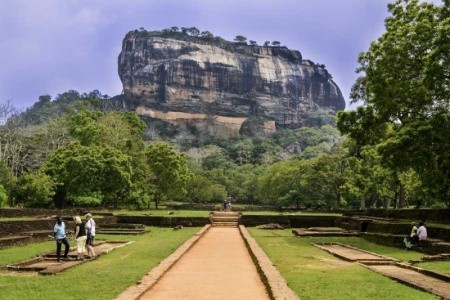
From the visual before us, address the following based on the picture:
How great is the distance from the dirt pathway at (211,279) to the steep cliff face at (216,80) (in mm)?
142228

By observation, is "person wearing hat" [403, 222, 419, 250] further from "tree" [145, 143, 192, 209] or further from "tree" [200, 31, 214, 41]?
"tree" [200, 31, 214, 41]

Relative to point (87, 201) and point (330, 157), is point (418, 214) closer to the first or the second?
point (330, 157)

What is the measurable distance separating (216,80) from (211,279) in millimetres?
157437

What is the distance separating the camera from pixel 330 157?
5453cm

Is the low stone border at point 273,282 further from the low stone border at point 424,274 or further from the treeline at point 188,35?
the treeline at point 188,35

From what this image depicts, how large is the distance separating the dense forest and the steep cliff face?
64.8 metres

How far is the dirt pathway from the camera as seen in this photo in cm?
980

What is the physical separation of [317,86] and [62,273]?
183830mm

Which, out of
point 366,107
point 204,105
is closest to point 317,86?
point 204,105

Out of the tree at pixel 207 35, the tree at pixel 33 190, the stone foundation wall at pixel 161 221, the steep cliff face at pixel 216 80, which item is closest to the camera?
the stone foundation wall at pixel 161 221

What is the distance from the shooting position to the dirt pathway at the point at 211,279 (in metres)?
9.80

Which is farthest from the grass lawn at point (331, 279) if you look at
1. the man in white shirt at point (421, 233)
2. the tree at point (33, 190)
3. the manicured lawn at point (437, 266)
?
the tree at point (33, 190)

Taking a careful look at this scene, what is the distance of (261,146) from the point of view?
409ft

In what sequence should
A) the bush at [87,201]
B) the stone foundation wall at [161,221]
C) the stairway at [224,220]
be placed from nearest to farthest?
the stone foundation wall at [161,221] < the stairway at [224,220] < the bush at [87,201]
